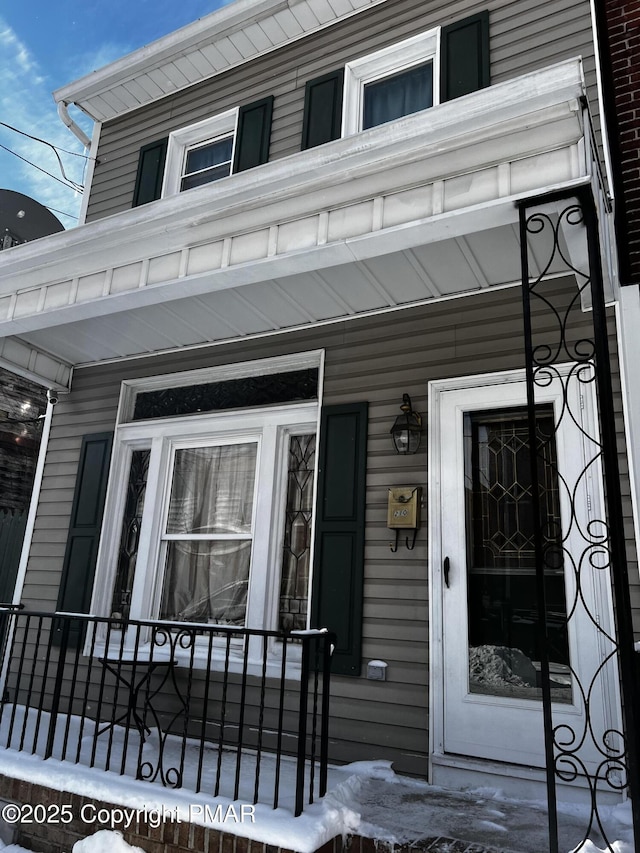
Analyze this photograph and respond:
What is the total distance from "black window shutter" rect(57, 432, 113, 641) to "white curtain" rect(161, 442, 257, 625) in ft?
2.00

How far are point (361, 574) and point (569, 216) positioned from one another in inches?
87.1

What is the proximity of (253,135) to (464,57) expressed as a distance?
1800mm

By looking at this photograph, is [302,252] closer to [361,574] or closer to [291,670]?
[361,574]

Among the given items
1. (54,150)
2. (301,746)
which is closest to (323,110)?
(54,150)

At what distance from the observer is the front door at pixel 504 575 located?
10.0ft

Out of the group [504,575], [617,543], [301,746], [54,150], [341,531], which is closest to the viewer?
[617,543]

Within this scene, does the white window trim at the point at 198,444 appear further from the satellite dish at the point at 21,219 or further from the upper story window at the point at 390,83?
the satellite dish at the point at 21,219

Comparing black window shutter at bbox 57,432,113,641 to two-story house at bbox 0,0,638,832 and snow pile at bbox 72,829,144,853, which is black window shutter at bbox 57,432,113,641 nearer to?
two-story house at bbox 0,0,638,832

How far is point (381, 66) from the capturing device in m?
4.90

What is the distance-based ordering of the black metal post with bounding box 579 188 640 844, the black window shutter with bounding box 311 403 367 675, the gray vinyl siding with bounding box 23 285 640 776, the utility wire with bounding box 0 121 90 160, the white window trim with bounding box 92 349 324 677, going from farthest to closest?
the utility wire with bounding box 0 121 90 160
the white window trim with bounding box 92 349 324 677
the black window shutter with bounding box 311 403 367 675
the gray vinyl siding with bounding box 23 285 640 776
the black metal post with bounding box 579 188 640 844

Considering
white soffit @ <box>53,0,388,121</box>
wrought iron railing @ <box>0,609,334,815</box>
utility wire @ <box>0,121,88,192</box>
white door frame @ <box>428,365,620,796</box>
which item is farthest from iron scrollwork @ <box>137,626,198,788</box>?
utility wire @ <box>0,121,88,192</box>

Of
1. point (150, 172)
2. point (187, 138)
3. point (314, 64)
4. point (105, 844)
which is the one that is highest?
point (314, 64)

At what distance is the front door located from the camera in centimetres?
305

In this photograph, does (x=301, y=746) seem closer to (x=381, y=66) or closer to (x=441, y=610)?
(x=441, y=610)
